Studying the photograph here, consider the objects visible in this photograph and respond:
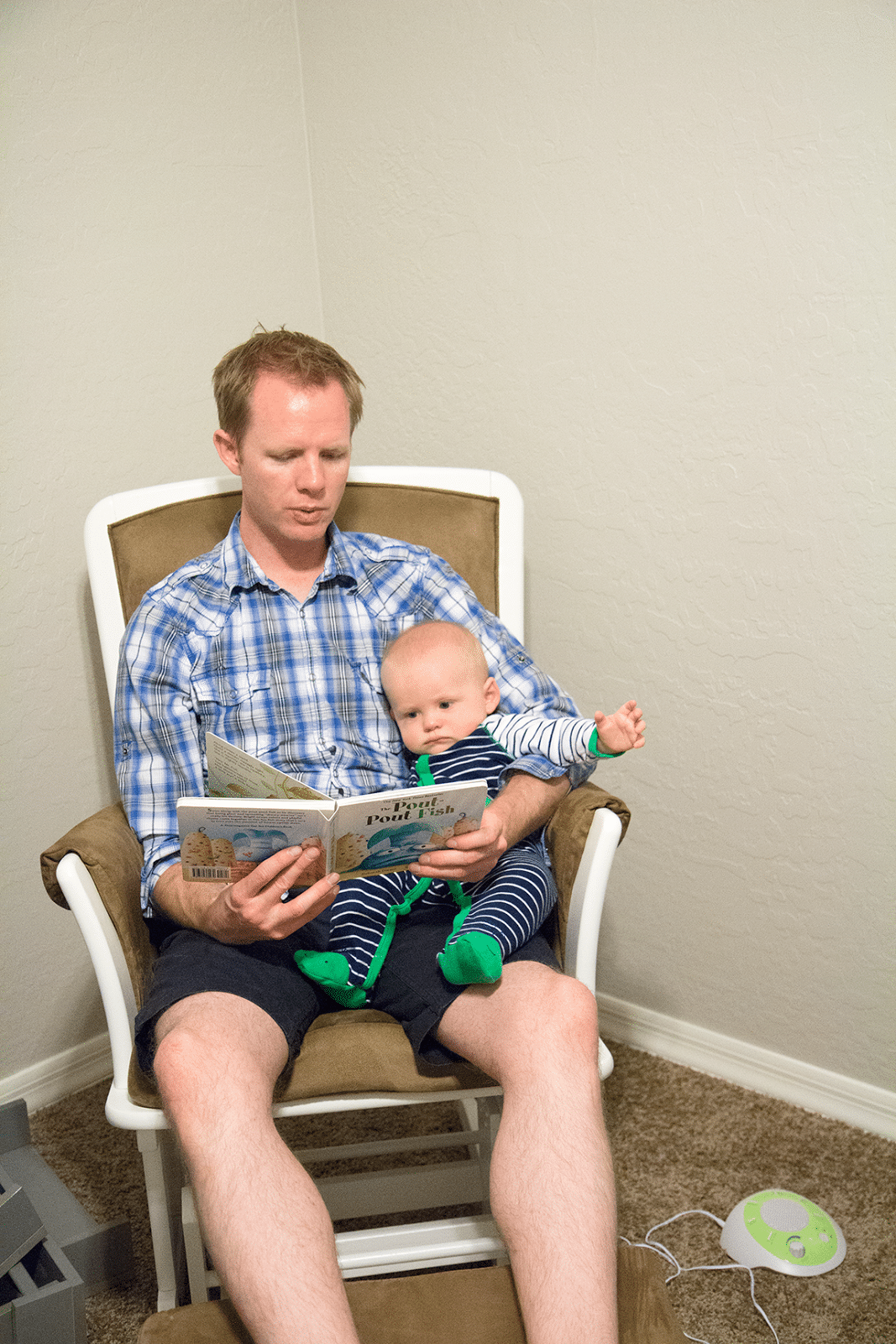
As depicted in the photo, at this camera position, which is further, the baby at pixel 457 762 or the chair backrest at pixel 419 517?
the chair backrest at pixel 419 517

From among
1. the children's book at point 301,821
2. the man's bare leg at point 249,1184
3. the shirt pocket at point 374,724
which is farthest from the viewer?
the shirt pocket at point 374,724

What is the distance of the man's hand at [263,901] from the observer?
3.85ft

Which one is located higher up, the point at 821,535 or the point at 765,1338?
the point at 821,535

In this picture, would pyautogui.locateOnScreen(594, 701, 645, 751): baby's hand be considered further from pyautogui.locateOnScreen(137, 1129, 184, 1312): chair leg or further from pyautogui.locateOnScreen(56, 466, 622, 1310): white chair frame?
pyautogui.locateOnScreen(137, 1129, 184, 1312): chair leg

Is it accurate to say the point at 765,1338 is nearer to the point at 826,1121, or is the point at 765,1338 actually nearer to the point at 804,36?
the point at 826,1121

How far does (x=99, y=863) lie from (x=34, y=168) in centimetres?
117

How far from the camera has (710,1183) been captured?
5.53 ft

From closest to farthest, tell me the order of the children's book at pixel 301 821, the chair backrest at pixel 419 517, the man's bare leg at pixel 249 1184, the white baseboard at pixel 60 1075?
1. the man's bare leg at pixel 249 1184
2. the children's book at pixel 301 821
3. the chair backrest at pixel 419 517
4. the white baseboard at pixel 60 1075

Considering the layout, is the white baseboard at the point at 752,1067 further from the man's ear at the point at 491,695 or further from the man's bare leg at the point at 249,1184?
the man's bare leg at the point at 249,1184

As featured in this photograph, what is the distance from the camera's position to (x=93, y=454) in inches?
75.7

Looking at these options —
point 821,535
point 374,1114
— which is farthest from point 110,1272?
point 821,535

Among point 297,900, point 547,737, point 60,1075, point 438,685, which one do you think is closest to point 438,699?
point 438,685

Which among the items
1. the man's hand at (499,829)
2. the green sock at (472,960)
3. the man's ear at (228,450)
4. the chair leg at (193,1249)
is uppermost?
the man's ear at (228,450)

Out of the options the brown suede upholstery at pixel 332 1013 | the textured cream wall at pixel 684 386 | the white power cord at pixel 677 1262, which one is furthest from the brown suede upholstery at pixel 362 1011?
the white power cord at pixel 677 1262
